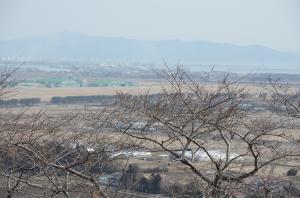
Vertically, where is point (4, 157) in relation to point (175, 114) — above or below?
below

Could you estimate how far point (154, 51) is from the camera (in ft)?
502

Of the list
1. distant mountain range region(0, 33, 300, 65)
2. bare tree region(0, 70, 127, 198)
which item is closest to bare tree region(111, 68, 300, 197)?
bare tree region(0, 70, 127, 198)

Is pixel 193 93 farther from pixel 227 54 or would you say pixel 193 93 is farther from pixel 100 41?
pixel 100 41

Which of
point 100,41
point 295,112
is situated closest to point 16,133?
point 295,112

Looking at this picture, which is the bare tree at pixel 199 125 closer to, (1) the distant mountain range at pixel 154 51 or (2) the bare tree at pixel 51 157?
(2) the bare tree at pixel 51 157

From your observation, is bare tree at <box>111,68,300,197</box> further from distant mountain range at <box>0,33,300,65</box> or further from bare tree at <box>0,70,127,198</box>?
distant mountain range at <box>0,33,300,65</box>

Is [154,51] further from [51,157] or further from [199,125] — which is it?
[51,157]

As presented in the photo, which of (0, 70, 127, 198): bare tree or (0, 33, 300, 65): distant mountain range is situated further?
(0, 33, 300, 65): distant mountain range

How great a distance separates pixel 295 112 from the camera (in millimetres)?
4758

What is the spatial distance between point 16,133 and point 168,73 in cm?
145

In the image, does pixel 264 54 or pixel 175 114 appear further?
pixel 264 54

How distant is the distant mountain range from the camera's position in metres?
132

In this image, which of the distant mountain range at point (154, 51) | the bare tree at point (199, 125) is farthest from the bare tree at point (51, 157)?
the distant mountain range at point (154, 51)

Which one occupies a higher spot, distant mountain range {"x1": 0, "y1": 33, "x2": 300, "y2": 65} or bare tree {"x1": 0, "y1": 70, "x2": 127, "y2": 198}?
distant mountain range {"x1": 0, "y1": 33, "x2": 300, "y2": 65}
